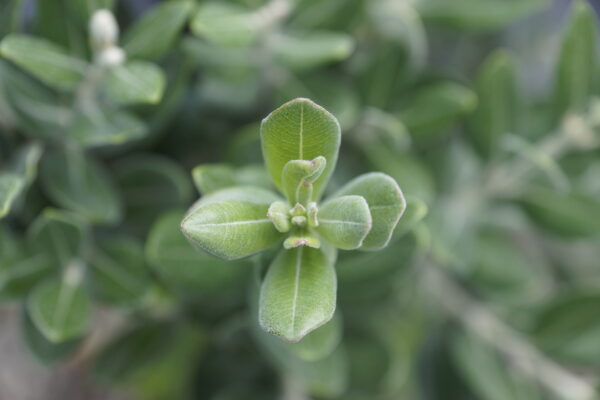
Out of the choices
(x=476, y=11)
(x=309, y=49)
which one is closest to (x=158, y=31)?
(x=309, y=49)

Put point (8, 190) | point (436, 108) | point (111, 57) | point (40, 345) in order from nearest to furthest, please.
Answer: point (8, 190) → point (111, 57) → point (40, 345) → point (436, 108)

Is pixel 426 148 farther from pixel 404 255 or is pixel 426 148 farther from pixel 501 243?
pixel 404 255

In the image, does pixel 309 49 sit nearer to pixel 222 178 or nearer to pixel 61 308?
pixel 222 178

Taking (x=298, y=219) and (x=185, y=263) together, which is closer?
(x=298, y=219)

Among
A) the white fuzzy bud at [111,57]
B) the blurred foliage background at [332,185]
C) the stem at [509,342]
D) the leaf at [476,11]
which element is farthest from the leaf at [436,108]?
the white fuzzy bud at [111,57]

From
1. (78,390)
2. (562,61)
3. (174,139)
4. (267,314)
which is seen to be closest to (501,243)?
(562,61)

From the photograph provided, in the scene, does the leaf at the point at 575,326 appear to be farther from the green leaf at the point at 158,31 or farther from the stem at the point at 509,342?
the green leaf at the point at 158,31

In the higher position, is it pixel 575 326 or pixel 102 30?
pixel 102 30
